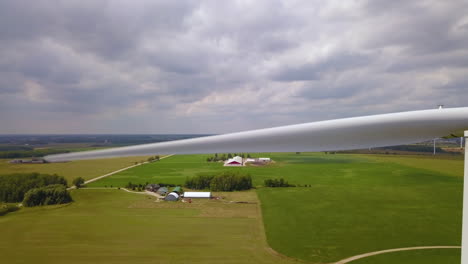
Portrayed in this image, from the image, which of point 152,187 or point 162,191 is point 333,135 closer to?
point 162,191

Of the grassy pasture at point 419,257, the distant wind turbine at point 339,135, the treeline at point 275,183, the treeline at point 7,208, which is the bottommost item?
the treeline at point 7,208

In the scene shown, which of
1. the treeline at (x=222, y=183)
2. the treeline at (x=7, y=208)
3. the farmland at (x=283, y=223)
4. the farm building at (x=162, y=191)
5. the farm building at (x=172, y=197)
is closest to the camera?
the farmland at (x=283, y=223)

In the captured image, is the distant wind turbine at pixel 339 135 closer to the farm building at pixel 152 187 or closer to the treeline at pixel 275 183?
the farm building at pixel 152 187

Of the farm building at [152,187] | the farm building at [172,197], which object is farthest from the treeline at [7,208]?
the farm building at [172,197]

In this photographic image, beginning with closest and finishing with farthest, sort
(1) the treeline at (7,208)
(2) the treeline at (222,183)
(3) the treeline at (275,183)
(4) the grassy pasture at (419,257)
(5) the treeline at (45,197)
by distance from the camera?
(4) the grassy pasture at (419,257) → (1) the treeline at (7,208) → (5) the treeline at (45,197) → (2) the treeline at (222,183) → (3) the treeline at (275,183)

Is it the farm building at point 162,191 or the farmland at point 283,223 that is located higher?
the farm building at point 162,191

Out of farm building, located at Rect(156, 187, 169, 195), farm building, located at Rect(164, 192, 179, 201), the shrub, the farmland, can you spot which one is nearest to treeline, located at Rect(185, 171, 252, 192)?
the farmland

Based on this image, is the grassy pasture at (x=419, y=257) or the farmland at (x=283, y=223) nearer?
the grassy pasture at (x=419, y=257)
